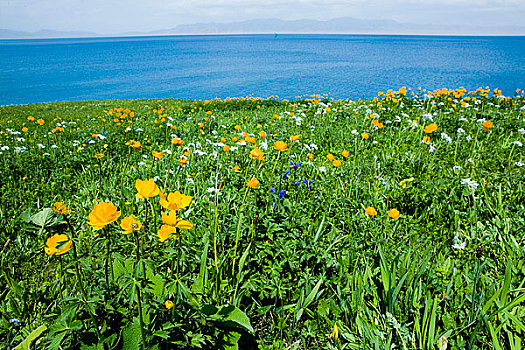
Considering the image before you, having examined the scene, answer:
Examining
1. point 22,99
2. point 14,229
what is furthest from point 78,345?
point 22,99

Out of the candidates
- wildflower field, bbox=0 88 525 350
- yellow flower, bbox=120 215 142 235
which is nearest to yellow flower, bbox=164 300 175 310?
wildflower field, bbox=0 88 525 350

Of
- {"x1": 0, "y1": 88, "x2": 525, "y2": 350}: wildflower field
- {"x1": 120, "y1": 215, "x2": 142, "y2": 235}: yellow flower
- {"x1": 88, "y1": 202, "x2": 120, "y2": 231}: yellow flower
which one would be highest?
{"x1": 88, "y1": 202, "x2": 120, "y2": 231}: yellow flower

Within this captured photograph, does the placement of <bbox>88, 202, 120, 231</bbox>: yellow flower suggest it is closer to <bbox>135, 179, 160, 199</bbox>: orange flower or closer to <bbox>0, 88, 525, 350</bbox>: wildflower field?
<bbox>0, 88, 525, 350</bbox>: wildflower field

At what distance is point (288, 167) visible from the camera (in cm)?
316

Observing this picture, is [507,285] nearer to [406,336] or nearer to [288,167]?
[406,336]

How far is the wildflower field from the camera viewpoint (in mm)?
1271

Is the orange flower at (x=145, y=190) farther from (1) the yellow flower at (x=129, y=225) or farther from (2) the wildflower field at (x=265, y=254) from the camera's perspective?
(1) the yellow flower at (x=129, y=225)

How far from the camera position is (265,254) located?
191cm

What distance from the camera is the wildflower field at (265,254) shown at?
1271mm

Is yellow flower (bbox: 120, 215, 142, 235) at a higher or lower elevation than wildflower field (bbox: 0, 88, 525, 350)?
higher

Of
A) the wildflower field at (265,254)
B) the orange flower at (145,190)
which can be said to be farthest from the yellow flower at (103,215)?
the orange flower at (145,190)

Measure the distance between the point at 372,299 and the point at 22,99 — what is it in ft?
156

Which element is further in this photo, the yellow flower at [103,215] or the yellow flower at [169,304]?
the yellow flower at [169,304]

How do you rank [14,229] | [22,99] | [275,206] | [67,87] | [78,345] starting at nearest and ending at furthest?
[78,345], [275,206], [14,229], [22,99], [67,87]
